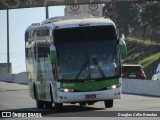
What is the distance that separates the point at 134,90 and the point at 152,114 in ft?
63.3

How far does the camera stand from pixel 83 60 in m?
22.8

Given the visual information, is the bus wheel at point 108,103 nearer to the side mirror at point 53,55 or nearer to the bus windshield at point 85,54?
the bus windshield at point 85,54

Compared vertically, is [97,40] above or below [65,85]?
above

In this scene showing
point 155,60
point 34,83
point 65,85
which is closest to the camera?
point 65,85

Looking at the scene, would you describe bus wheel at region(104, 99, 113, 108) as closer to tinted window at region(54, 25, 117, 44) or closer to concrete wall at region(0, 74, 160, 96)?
tinted window at region(54, 25, 117, 44)

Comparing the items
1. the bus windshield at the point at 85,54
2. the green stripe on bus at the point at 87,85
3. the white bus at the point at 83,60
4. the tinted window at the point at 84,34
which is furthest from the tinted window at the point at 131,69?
the green stripe on bus at the point at 87,85

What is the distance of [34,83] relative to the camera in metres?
27.0

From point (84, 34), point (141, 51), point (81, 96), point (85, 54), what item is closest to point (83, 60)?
point (85, 54)

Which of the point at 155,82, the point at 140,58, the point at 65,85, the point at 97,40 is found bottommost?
the point at 140,58

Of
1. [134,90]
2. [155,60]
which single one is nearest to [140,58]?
[155,60]

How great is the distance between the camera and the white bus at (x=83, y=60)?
2262 centimetres

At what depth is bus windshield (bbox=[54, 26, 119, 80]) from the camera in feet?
74.5

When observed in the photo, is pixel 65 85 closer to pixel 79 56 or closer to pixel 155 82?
pixel 79 56

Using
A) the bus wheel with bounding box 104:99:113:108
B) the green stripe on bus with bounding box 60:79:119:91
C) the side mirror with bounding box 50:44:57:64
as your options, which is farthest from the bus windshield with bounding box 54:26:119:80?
the bus wheel with bounding box 104:99:113:108
